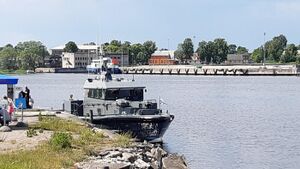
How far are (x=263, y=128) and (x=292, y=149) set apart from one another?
13895 millimetres

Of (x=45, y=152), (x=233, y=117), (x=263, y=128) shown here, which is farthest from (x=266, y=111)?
(x=45, y=152)

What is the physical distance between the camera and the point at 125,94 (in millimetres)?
40812

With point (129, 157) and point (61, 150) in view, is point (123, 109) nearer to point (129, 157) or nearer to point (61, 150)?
point (61, 150)

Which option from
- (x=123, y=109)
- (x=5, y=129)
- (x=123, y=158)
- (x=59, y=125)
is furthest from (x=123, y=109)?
(x=123, y=158)

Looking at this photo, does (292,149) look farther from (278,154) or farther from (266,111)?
(266,111)

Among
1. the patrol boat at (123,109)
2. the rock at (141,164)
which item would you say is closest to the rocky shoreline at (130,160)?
the rock at (141,164)

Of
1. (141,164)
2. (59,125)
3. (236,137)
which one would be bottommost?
(236,137)

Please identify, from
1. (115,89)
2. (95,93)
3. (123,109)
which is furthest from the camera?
(95,93)

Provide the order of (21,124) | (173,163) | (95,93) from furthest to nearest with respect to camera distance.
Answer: (95,93) < (21,124) < (173,163)

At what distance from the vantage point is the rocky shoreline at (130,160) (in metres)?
21.4

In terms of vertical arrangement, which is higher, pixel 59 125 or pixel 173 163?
pixel 59 125

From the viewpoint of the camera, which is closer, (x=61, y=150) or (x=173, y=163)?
(x=61, y=150)

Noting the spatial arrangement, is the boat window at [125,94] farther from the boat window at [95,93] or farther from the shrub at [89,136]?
the shrub at [89,136]

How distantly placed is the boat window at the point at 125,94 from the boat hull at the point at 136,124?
2295mm
